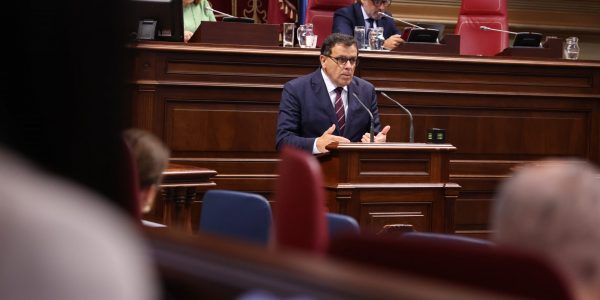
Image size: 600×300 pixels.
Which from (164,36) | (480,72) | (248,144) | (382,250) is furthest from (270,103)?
(382,250)

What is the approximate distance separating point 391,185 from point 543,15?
236 inches

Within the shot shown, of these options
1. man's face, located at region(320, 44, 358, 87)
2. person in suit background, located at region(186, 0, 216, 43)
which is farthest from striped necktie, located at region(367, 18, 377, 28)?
man's face, located at region(320, 44, 358, 87)

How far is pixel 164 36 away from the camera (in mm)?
6289

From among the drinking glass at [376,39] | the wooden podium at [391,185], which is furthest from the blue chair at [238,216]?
the drinking glass at [376,39]

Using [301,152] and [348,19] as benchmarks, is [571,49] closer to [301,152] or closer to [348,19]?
[348,19]

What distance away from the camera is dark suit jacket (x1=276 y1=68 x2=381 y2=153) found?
A: 535 centimetres

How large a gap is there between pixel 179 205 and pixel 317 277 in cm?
384

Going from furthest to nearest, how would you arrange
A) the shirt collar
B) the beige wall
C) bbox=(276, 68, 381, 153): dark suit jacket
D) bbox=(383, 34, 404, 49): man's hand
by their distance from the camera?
1. the beige wall
2. bbox=(383, 34, 404, 49): man's hand
3. the shirt collar
4. bbox=(276, 68, 381, 153): dark suit jacket

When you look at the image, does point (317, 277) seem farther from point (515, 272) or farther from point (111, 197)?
point (515, 272)

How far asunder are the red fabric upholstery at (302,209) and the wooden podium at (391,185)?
12.4ft

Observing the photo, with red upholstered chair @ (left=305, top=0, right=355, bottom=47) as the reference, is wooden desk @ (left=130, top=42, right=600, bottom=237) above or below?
below

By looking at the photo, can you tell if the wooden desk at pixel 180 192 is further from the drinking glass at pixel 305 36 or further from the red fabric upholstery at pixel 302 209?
the red fabric upholstery at pixel 302 209

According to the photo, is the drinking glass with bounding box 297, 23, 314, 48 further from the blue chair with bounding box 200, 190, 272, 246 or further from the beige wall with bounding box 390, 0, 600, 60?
the blue chair with bounding box 200, 190, 272, 246

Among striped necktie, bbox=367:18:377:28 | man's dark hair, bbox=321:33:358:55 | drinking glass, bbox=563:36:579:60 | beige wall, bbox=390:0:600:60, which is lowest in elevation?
man's dark hair, bbox=321:33:358:55
